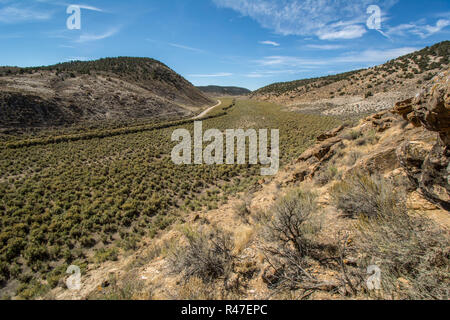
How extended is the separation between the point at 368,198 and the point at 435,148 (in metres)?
1.37

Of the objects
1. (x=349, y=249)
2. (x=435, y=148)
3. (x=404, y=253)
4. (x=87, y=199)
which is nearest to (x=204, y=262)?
(x=349, y=249)

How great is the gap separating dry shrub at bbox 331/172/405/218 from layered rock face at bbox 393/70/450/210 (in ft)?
1.43

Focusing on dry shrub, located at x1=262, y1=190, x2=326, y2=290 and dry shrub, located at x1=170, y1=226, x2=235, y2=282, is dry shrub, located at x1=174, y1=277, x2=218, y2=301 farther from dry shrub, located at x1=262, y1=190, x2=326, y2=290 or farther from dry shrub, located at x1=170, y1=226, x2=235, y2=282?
dry shrub, located at x1=262, y1=190, x2=326, y2=290

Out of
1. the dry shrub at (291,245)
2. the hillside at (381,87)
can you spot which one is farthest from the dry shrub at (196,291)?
→ the hillside at (381,87)

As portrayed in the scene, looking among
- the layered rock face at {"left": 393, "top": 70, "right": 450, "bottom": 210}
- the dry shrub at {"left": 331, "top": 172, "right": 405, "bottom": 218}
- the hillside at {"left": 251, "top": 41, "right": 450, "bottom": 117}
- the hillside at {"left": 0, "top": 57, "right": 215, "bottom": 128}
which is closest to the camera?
the layered rock face at {"left": 393, "top": 70, "right": 450, "bottom": 210}

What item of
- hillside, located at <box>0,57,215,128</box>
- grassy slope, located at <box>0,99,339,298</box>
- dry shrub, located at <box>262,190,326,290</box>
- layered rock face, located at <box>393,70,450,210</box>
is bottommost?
grassy slope, located at <box>0,99,339,298</box>

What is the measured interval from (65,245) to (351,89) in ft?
195

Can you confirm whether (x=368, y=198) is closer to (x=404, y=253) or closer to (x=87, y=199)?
(x=404, y=253)

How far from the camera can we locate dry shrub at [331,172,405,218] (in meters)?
3.34

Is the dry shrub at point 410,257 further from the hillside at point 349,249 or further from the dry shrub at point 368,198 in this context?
the dry shrub at point 368,198

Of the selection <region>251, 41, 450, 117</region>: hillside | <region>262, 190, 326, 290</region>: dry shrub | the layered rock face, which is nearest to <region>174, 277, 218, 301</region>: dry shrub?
<region>262, 190, 326, 290</region>: dry shrub

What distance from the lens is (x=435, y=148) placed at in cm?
317
